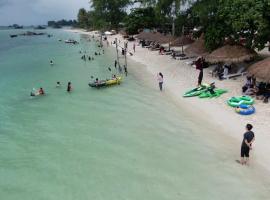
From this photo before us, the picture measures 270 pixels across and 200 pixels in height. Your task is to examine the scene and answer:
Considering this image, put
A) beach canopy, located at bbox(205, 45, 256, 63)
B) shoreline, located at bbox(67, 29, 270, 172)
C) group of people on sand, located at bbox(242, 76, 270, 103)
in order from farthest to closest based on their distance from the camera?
beach canopy, located at bbox(205, 45, 256, 63)
group of people on sand, located at bbox(242, 76, 270, 103)
shoreline, located at bbox(67, 29, 270, 172)

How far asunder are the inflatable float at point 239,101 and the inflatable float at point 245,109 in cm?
45

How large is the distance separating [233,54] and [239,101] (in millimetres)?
6077

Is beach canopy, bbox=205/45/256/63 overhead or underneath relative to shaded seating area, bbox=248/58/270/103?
overhead

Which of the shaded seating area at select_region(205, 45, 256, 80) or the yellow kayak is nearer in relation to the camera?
the shaded seating area at select_region(205, 45, 256, 80)

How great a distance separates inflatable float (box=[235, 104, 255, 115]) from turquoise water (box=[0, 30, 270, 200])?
1.81 metres

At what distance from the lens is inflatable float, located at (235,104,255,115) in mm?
16031

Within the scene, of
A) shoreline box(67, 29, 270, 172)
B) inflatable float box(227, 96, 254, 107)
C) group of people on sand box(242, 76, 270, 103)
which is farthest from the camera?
group of people on sand box(242, 76, 270, 103)

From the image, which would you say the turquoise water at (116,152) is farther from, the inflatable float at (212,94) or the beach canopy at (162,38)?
the beach canopy at (162,38)

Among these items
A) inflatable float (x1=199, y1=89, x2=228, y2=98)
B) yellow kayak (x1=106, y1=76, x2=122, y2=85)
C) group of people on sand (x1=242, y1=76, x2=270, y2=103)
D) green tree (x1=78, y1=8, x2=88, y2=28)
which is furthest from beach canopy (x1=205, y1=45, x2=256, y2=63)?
green tree (x1=78, y1=8, x2=88, y2=28)

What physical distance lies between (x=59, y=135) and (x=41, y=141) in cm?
104

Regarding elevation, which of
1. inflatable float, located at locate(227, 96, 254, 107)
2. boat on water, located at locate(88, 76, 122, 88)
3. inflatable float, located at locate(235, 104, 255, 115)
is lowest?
boat on water, located at locate(88, 76, 122, 88)

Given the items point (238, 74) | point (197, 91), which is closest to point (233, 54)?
point (238, 74)

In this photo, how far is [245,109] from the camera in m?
16.2

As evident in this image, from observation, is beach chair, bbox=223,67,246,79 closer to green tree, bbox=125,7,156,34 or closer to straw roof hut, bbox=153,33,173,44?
straw roof hut, bbox=153,33,173,44
